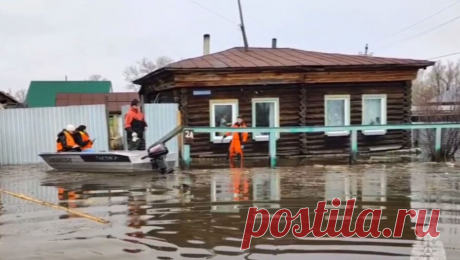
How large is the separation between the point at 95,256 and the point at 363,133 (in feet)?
46.8

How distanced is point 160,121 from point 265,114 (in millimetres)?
3906

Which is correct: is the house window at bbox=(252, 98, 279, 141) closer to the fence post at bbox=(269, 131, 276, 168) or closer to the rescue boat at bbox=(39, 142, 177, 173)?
the fence post at bbox=(269, 131, 276, 168)

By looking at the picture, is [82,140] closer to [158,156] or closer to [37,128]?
[158,156]

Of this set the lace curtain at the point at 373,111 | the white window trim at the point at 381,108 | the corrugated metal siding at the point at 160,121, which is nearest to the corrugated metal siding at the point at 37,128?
the corrugated metal siding at the point at 160,121

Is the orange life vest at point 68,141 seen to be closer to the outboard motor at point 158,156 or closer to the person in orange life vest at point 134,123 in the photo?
the person in orange life vest at point 134,123

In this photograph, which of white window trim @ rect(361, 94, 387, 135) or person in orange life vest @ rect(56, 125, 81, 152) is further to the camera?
white window trim @ rect(361, 94, 387, 135)

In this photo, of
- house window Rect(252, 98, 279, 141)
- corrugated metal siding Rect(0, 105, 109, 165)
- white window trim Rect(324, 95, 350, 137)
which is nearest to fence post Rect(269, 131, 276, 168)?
house window Rect(252, 98, 279, 141)

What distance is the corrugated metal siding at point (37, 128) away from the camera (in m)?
15.5

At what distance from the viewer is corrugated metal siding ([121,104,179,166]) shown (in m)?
15.5

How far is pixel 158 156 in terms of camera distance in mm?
11984

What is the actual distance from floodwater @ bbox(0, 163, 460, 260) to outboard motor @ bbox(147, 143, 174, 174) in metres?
0.35

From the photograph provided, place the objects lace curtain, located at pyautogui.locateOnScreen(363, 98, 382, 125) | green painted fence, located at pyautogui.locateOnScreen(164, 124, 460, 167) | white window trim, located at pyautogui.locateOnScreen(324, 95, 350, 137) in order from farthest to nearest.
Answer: lace curtain, located at pyautogui.locateOnScreen(363, 98, 382, 125), white window trim, located at pyautogui.locateOnScreen(324, 95, 350, 137), green painted fence, located at pyautogui.locateOnScreen(164, 124, 460, 167)

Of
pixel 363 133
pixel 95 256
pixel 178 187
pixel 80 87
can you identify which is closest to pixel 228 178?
pixel 178 187

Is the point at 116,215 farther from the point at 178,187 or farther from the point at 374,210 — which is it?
the point at 374,210
